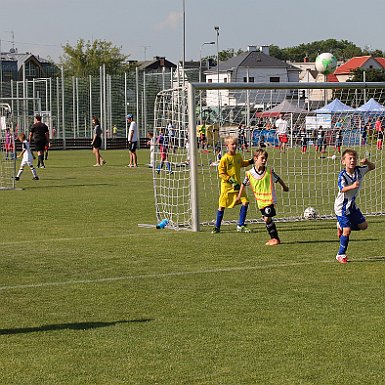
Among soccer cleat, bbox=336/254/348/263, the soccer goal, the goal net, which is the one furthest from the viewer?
the goal net

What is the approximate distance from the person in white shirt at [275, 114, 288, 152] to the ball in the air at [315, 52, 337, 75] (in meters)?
1.57

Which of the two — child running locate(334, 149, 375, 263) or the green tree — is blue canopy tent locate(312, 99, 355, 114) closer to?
child running locate(334, 149, 375, 263)

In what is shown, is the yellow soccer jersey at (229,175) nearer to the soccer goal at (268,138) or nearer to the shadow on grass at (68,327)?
the soccer goal at (268,138)

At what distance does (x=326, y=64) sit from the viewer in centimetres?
2438

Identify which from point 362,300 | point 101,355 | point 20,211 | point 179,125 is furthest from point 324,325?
point 20,211

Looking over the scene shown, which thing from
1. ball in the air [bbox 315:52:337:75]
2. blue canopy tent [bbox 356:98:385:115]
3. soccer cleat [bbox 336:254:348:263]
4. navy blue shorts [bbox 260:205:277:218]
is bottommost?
soccer cleat [bbox 336:254:348:263]

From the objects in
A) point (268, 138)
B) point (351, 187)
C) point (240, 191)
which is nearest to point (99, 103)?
point (268, 138)

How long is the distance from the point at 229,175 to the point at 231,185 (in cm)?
17

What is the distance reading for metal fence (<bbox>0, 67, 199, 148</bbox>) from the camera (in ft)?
198

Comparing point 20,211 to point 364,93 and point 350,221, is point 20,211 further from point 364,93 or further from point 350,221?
point 350,221

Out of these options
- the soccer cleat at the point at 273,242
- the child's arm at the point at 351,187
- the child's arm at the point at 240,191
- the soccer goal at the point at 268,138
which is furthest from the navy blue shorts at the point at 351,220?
the soccer goal at the point at 268,138

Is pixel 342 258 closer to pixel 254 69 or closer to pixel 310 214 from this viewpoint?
pixel 310 214

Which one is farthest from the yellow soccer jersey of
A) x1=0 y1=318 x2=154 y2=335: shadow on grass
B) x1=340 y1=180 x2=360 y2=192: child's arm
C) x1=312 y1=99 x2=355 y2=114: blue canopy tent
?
x1=312 y1=99 x2=355 y2=114: blue canopy tent

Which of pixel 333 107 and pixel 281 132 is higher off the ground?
pixel 333 107
